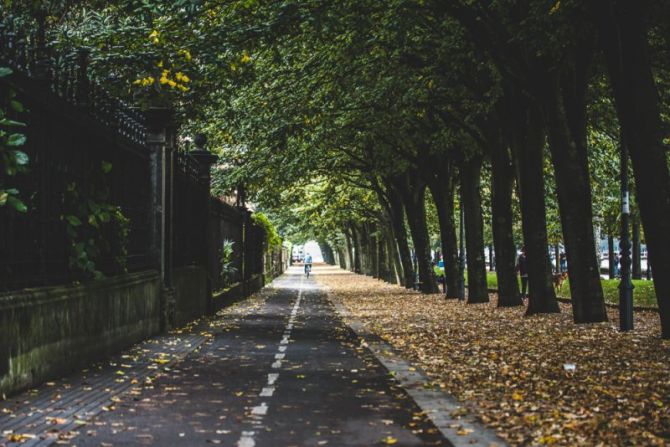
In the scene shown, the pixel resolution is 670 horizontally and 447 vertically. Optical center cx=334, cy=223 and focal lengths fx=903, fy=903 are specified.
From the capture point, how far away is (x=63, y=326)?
1017 cm

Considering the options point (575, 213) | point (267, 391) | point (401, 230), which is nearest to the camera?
point (267, 391)

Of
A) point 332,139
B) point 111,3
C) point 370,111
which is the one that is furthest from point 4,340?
point 332,139

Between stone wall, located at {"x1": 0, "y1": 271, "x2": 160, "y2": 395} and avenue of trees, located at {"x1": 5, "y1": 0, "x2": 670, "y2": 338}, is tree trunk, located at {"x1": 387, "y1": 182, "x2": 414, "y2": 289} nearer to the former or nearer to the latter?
avenue of trees, located at {"x1": 5, "y1": 0, "x2": 670, "y2": 338}

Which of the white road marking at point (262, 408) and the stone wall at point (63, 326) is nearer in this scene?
the white road marking at point (262, 408)

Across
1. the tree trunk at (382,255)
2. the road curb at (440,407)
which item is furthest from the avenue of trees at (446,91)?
the tree trunk at (382,255)

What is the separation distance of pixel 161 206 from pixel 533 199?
831cm

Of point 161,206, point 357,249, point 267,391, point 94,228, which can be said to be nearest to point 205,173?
point 161,206

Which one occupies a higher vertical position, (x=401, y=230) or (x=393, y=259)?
(x=401, y=230)

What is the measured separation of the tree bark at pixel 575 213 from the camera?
663 inches

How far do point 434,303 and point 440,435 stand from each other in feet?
69.5

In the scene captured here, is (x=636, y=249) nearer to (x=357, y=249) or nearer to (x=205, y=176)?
(x=205, y=176)

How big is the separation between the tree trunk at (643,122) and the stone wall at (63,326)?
7.50 meters

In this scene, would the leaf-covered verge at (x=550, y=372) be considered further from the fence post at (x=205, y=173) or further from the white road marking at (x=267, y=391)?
the fence post at (x=205, y=173)

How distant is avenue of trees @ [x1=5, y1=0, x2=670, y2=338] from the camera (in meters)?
12.9
